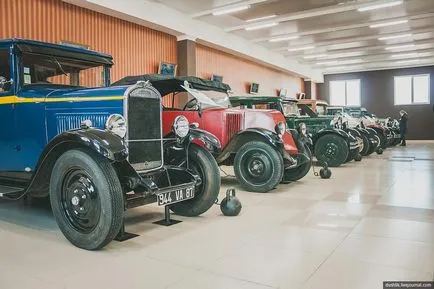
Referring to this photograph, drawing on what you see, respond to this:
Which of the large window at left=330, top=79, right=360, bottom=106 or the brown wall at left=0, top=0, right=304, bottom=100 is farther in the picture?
the large window at left=330, top=79, right=360, bottom=106

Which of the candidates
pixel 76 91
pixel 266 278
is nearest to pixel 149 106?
pixel 76 91

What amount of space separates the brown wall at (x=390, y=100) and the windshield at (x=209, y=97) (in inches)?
716

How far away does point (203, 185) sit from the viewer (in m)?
3.98

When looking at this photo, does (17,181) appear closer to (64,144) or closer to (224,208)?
(64,144)

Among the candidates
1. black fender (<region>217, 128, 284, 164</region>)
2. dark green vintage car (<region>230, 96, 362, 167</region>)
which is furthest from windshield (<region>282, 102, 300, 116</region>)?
black fender (<region>217, 128, 284, 164</region>)

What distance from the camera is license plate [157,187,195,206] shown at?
10.8 ft

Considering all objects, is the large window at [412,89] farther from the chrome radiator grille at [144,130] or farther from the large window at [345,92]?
the chrome radiator grille at [144,130]

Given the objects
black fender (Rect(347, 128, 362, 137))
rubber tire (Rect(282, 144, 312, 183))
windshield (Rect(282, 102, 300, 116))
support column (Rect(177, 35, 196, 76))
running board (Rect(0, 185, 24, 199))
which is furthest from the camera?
support column (Rect(177, 35, 196, 76))

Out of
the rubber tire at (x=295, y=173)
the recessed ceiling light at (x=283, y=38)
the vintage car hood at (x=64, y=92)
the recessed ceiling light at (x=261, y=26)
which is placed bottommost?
the rubber tire at (x=295, y=173)

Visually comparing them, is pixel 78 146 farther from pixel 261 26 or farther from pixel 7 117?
pixel 261 26

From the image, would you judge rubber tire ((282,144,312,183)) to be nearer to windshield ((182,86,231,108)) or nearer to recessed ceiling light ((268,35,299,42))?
windshield ((182,86,231,108))

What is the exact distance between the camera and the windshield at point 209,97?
559 cm

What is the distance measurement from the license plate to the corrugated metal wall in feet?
16.8

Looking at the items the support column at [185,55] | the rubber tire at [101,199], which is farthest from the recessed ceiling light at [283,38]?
the rubber tire at [101,199]
